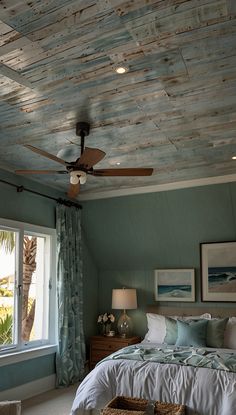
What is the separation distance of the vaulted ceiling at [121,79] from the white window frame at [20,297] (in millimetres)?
962

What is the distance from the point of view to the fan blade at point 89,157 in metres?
3.05

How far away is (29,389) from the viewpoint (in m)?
4.87

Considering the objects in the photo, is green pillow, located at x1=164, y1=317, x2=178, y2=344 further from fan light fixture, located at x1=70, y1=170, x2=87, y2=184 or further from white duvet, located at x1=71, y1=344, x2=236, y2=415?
fan light fixture, located at x1=70, y1=170, x2=87, y2=184

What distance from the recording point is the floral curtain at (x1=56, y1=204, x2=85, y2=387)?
17.8ft

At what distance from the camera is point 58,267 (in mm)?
5582

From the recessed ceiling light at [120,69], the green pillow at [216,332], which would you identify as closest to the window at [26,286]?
the green pillow at [216,332]

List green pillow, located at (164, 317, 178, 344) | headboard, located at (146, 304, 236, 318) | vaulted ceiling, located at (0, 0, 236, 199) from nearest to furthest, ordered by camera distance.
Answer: vaulted ceiling, located at (0, 0, 236, 199)
green pillow, located at (164, 317, 178, 344)
headboard, located at (146, 304, 236, 318)

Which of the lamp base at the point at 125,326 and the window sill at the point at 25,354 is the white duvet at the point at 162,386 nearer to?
the window sill at the point at 25,354

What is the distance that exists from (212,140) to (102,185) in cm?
214

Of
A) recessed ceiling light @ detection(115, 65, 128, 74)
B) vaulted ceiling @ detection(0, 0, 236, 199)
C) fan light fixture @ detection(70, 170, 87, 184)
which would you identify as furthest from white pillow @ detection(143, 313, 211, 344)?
recessed ceiling light @ detection(115, 65, 128, 74)

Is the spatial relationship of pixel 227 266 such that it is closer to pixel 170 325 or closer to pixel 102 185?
pixel 170 325

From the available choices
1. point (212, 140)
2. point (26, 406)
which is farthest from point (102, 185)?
point (26, 406)

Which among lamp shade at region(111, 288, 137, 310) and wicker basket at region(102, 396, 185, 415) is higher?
lamp shade at region(111, 288, 137, 310)

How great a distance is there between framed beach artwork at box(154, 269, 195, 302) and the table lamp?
0.43 m
